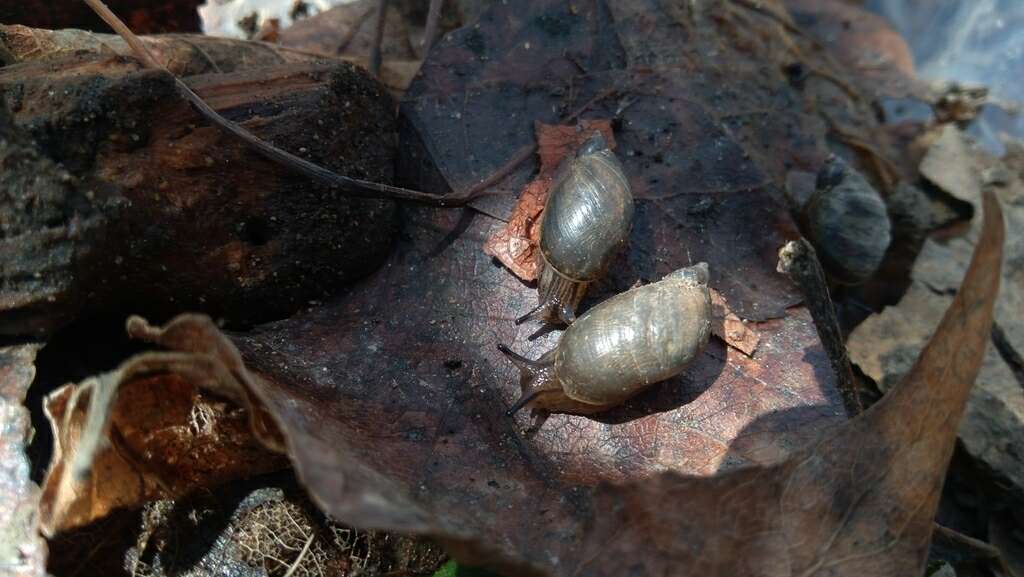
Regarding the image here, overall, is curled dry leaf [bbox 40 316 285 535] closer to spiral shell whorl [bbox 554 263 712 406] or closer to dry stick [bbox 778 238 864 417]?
spiral shell whorl [bbox 554 263 712 406]

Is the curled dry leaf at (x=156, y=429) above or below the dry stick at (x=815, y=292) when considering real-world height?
above

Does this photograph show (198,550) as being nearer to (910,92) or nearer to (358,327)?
(358,327)

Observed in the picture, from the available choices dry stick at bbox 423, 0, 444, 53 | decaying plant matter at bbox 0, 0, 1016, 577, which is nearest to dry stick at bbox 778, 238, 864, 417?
decaying plant matter at bbox 0, 0, 1016, 577

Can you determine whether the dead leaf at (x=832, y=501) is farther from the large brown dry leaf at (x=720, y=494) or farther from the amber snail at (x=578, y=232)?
the amber snail at (x=578, y=232)

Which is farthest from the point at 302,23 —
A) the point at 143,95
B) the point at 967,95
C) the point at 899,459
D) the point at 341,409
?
the point at 967,95

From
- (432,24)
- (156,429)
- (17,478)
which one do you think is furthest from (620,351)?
(432,24)

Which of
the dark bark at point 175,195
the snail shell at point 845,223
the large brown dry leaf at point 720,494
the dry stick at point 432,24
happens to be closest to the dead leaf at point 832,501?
the large brown dry leaf at point 720,494

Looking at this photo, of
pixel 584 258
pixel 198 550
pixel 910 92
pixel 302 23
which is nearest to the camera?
pixel 198 550

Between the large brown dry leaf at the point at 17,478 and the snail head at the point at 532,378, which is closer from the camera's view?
the large brown dry leaf at the point at 17,478
